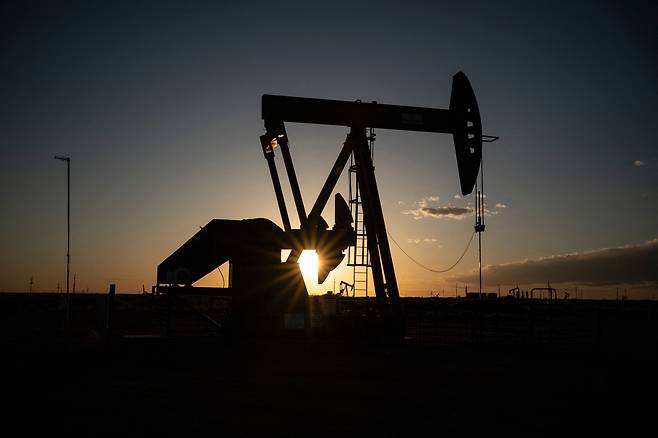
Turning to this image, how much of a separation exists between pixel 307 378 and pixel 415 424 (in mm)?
3060

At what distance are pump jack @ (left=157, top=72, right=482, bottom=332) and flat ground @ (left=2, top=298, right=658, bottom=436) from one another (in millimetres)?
1527

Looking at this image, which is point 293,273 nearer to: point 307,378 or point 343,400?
point 307,378

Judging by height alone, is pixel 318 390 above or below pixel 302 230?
below

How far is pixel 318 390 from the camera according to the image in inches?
289

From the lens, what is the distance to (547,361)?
11227 millimetres

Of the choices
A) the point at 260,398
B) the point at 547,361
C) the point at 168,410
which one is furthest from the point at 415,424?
the point at 547,361

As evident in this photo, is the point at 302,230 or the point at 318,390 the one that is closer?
the point at 318,390

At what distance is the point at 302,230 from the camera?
13.9 meters

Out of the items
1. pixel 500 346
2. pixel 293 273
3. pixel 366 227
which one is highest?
pixel 366 227

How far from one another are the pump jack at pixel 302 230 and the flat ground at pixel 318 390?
1.53m

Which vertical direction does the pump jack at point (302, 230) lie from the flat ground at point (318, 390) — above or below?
above

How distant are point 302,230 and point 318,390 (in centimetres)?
688

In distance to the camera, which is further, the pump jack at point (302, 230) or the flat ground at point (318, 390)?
the pump jack at point (302, 230)

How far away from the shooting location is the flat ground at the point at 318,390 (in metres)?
5.53
